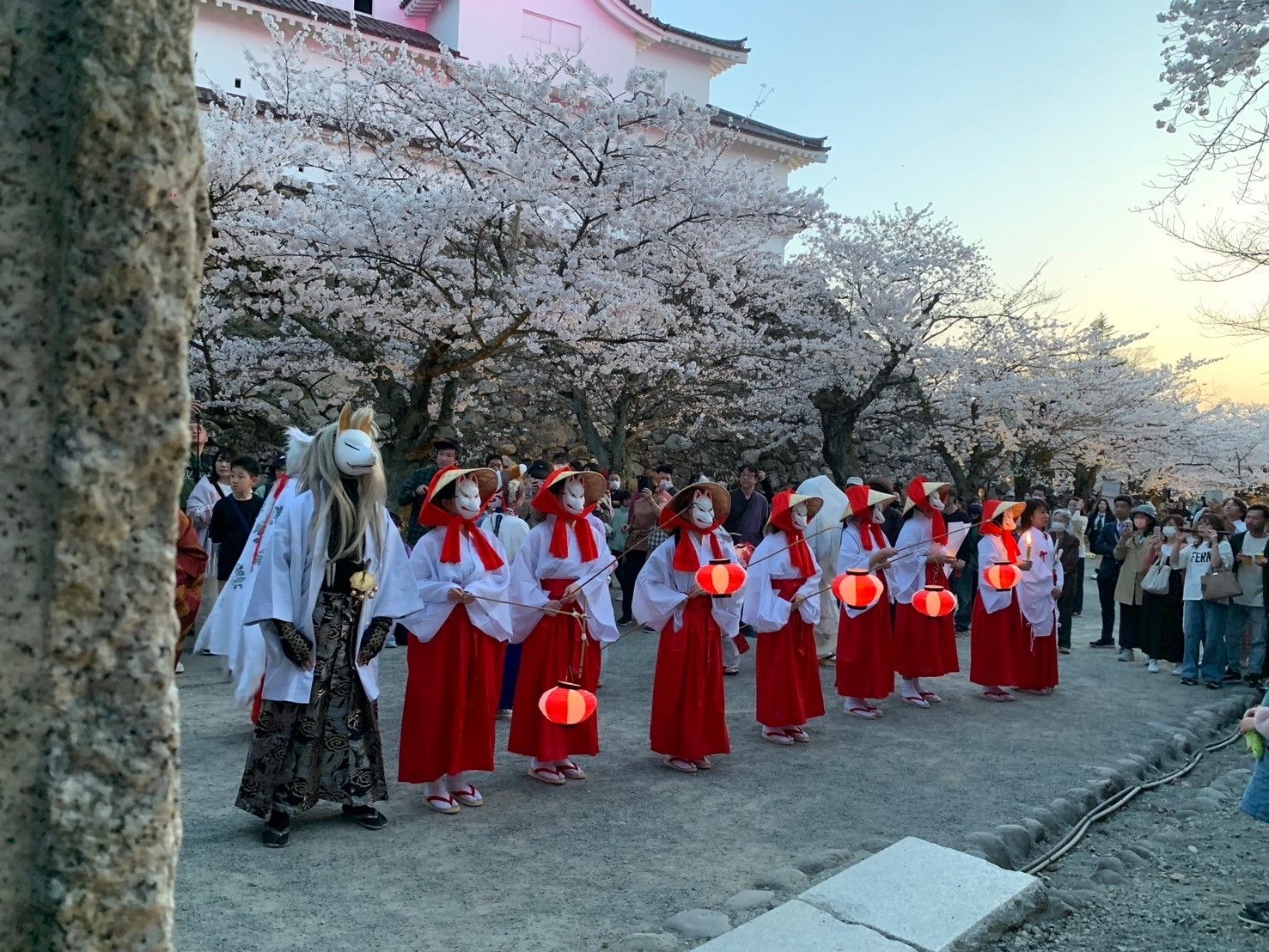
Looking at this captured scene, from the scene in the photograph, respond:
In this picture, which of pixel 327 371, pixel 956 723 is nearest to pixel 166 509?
pixel 956 723

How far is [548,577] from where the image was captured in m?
6.40

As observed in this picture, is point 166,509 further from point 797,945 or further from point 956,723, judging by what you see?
point 956,723

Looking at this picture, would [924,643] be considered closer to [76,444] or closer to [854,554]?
[854,554]

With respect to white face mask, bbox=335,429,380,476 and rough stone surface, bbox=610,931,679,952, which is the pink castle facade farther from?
Answer: rough stone surface, bbox=610,931,679,952

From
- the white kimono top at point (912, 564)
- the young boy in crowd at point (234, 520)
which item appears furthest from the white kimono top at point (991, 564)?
the young boy in crowd at point (234, 520)

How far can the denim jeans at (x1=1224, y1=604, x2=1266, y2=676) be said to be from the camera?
1006 centimetres

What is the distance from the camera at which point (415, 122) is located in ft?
43.5

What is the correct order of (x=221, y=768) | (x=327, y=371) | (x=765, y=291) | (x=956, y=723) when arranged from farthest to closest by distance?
(x=765, y=291) → (x=327, y=371) → (x=956, y=723) → (x=221, y=768)

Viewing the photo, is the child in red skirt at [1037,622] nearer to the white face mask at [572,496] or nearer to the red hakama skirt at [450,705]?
the white face mask at [572,496]

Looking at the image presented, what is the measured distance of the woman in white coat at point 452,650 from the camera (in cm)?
548

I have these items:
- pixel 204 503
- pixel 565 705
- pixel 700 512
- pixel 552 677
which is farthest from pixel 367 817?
pixel 204 503

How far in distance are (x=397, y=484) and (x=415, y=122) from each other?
5.01 meters

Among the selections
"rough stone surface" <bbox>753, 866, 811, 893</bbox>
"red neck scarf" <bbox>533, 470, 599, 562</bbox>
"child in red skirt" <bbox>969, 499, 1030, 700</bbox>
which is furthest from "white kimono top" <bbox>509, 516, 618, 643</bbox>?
"child in red skirt" <bbox>969, 499, 1030, 700</bbox>

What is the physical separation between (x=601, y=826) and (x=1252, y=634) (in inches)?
323
